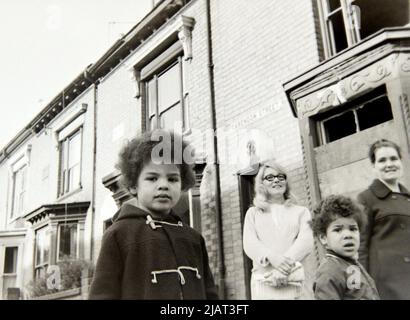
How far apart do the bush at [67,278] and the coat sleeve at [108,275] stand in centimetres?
112

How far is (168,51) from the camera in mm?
4172

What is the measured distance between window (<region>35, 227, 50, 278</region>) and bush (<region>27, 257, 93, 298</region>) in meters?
0.17

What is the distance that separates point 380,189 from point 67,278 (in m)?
2.25

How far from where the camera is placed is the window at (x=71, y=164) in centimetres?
397

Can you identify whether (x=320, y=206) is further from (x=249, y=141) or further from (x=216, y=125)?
(x=216, y=125)

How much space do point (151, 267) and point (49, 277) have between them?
1.65 meters

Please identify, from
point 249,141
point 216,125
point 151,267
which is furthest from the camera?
point 216,125

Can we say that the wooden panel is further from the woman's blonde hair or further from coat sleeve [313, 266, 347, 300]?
coat sleeve [313, 266, 347, 300]

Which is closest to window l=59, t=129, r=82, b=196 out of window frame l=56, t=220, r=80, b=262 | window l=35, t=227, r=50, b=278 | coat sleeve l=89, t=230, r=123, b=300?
window frame l=56, t=220, r=80, b=262

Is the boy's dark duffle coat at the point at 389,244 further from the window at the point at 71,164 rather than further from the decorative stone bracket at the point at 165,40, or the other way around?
the window at the point at 71,164

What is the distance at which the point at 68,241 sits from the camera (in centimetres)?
371

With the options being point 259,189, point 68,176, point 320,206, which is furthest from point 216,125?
point 68,176

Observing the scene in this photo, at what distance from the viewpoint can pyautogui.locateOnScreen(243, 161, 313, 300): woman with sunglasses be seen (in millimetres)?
2594
